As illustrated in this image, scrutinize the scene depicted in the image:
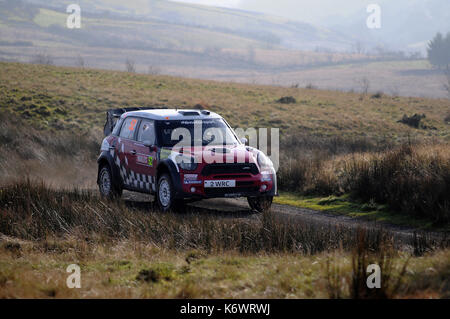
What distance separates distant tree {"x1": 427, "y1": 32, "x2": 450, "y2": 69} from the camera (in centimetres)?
18975

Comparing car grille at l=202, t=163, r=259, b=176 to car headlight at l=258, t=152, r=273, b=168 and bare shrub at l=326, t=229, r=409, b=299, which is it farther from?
bare shrub at l=326, t=229, r=409, b=299

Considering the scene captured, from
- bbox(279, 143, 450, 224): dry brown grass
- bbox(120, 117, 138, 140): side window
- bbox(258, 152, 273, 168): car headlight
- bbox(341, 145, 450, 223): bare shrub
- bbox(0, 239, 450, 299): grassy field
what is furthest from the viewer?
bbox(120, 117, 138, 140): side window

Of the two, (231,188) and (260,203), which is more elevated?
(231,188)

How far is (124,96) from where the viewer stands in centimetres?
5175

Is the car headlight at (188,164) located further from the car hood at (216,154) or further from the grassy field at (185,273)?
the grassy field at (185,273)

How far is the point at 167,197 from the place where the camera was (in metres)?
12.8

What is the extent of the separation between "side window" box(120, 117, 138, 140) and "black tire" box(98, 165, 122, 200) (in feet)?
3.10

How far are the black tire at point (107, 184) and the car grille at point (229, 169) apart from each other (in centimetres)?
291

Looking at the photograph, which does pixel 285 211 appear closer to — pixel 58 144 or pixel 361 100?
pixel 58 144

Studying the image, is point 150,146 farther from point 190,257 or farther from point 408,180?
point 408,180

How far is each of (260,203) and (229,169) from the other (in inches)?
49.8

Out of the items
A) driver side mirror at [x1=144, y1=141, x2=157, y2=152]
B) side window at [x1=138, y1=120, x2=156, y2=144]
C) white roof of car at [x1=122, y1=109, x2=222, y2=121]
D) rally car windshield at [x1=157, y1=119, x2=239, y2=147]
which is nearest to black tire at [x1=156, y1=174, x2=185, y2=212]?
driver side mirror at [x1=144, y1=141, x2=157, y2=152]

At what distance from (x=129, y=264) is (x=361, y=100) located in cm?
5569

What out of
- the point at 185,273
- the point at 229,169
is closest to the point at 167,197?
the point at 229,169
